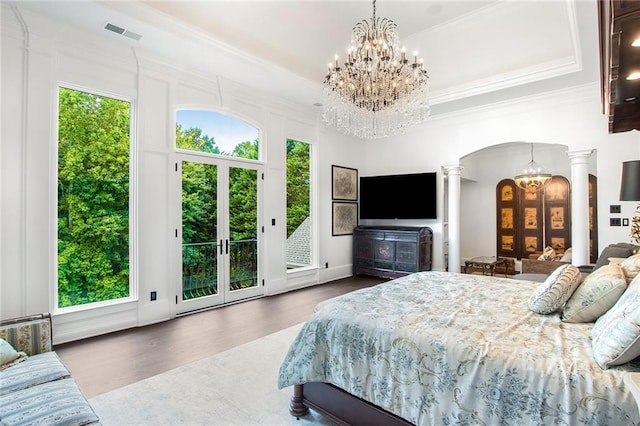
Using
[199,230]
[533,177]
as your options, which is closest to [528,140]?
[533,177]

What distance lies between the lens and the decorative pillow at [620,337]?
52.6 inches

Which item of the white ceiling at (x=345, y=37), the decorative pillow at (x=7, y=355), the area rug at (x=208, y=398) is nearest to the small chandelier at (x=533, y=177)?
the white ceiling at (x=345, y=37)

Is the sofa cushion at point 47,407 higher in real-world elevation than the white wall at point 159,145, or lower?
lower

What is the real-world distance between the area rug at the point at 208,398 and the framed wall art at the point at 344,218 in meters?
Result: 4.06

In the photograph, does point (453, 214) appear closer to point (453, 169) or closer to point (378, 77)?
point (453, 169)

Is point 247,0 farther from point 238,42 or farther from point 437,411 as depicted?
point 437,411

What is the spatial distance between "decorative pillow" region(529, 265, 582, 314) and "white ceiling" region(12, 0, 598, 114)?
9.49 feet

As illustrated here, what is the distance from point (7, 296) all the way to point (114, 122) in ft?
7.02

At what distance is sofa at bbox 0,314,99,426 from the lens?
1.60m

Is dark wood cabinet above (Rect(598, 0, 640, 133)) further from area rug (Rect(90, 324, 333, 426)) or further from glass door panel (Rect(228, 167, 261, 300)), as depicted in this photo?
glass door panel (Rect(228, 167, 261, 300))

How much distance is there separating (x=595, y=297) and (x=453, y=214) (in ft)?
16.3

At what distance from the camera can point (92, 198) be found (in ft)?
12.8

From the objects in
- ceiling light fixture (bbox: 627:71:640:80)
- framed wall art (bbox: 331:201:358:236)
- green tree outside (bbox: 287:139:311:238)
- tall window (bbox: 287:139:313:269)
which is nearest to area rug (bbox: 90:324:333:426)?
ceiling light fixture (bbox: 627:71:640:80)

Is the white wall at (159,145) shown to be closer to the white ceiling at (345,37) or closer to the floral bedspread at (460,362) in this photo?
the white ceiling at (345,37)
